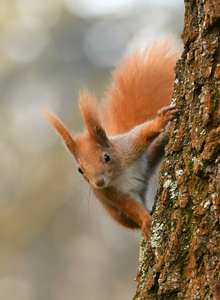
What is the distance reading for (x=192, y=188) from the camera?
1.67 meters

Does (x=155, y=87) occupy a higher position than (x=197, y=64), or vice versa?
(x=155, y=87)

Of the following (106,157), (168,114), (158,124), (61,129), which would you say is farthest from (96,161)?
(168,114)

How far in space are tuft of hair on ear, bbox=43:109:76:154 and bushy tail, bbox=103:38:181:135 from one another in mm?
465

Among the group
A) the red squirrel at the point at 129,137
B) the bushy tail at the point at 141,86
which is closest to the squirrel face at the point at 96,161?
the red squirrel at the point at 129,137

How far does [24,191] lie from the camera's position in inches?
238

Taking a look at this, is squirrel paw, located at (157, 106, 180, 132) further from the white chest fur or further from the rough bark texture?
the white chest fur

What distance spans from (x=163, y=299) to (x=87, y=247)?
4377mm

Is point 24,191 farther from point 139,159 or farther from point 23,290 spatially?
point 139,159

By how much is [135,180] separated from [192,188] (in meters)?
1.30

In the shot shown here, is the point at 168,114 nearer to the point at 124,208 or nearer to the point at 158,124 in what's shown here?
the point at 158,124

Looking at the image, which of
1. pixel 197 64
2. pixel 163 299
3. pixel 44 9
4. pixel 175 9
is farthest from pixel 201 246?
pixel 44 9

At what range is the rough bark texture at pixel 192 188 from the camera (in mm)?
1545

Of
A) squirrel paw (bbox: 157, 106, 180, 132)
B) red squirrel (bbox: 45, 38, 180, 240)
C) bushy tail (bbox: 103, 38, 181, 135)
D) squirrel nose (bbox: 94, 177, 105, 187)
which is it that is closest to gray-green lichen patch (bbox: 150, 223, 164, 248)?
squirrel paw (bbox: 157, 106, 180, 132)

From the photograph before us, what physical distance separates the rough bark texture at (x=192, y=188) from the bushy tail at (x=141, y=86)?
108 cm
